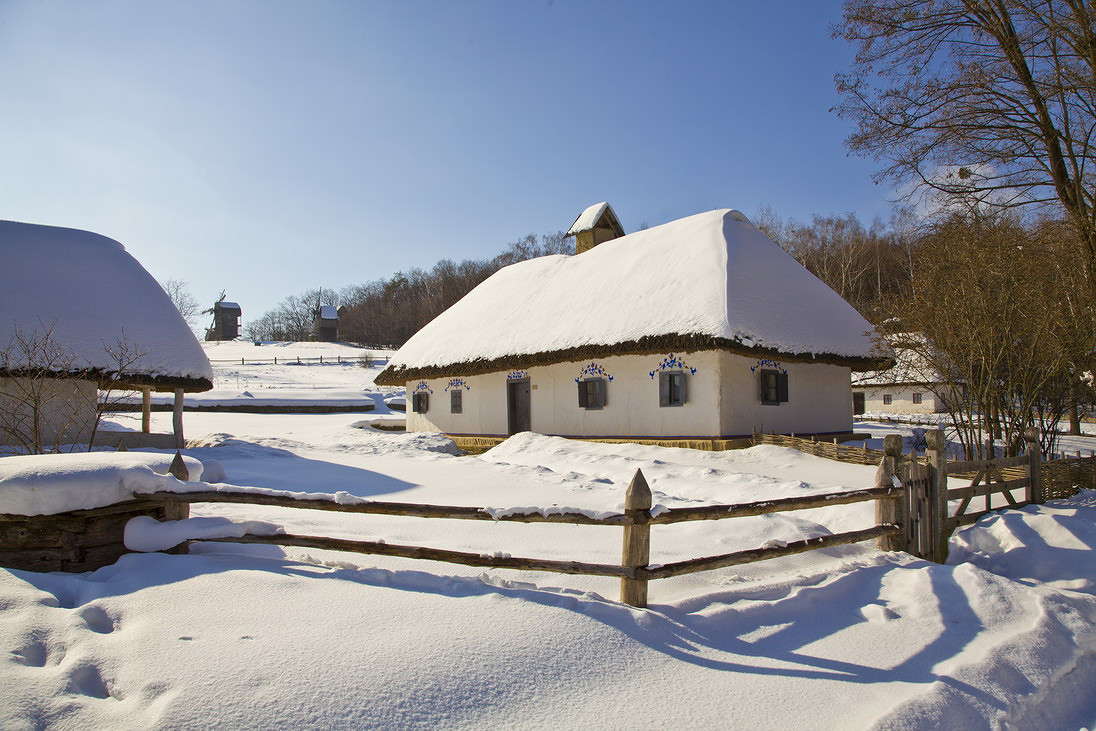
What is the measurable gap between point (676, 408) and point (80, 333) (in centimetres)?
1265

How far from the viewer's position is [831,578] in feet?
17.8

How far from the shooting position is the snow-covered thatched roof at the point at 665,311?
47.7 ft

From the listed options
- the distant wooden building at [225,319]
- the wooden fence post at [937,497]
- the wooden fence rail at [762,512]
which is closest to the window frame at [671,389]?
the wooden fence rail at [762,512]

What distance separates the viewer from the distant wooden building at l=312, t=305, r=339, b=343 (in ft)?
237

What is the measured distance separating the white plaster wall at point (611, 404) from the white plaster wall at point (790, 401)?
0.43 m

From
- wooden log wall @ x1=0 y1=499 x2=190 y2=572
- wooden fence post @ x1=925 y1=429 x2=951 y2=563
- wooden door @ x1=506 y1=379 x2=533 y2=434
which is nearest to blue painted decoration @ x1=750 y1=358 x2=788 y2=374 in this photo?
wooden door @ x1=506 y1=379 x2=533 y2=434

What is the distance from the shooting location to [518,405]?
1917 centimetres

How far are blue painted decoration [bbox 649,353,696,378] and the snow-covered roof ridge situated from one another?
1092 centimetres

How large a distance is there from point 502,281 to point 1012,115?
16201mm

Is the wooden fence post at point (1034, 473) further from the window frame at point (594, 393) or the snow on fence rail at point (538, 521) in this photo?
the window frame at point (594, 393)

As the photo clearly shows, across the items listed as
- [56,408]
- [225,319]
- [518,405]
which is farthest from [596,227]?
[225,319]

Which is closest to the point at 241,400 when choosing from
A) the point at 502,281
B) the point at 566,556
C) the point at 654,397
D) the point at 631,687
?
the point at 502,281

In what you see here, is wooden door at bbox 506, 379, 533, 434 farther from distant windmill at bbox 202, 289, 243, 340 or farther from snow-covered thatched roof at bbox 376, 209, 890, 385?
distant windmill at bbox 202, 289, 243, 340

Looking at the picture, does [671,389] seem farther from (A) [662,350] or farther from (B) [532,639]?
(B) [532,639]
